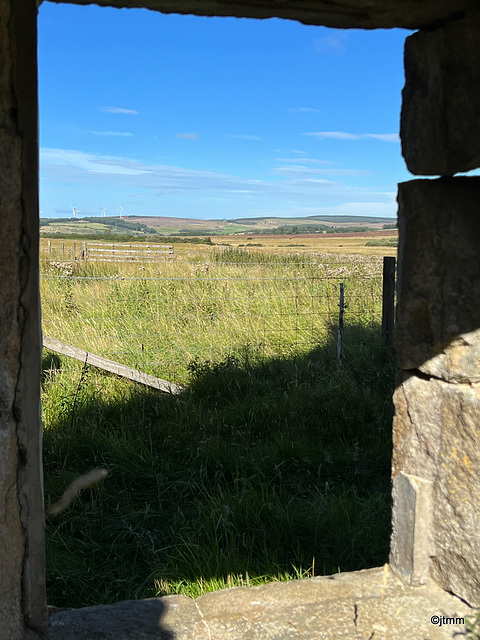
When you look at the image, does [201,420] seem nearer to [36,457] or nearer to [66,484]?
[66,484]

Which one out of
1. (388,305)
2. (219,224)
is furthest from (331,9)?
(219,224)

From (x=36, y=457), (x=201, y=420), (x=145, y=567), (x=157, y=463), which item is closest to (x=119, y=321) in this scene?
(x=201, y=420)

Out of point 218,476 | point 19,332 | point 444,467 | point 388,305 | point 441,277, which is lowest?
point 218,476

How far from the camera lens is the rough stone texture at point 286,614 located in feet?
6.43

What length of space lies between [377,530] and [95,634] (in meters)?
1.63

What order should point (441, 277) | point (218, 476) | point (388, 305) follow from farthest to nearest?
1. point (388, 305)
2. point (218, 476)
3. point (441, 277)

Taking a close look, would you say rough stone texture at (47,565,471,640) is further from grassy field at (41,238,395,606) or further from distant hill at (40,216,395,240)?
distant hill at (40,216,395,240)

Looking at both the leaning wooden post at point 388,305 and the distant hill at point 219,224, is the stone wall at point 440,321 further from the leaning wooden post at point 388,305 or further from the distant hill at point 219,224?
the distant hill at point 219,224

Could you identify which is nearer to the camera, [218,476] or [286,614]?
[286,614]

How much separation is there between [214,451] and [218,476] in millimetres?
234

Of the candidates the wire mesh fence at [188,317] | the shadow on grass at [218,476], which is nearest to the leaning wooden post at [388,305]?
the shadow on grass at [218,476]

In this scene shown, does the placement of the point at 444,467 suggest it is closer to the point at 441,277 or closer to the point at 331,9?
the point at 441,277

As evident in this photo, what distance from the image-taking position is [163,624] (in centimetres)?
200

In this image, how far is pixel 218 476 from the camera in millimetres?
3637
